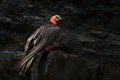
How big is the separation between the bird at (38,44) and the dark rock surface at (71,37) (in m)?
0.22

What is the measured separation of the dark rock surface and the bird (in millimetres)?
224

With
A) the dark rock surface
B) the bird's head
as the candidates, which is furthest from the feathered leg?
the bird's head

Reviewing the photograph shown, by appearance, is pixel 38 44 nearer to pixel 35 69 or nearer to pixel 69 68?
pixel 35 69

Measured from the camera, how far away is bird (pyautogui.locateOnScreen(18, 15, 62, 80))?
41.5ft

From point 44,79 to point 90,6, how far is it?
4720mm

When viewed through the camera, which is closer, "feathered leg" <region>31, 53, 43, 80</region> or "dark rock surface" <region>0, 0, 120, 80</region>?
"feathered leg" <region>31, 53, 43, 80</region>

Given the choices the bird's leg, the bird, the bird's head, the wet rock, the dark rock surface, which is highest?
the bird's head

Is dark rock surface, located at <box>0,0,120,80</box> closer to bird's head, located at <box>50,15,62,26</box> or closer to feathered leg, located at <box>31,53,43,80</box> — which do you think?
feathered leg, located at <box>31,53,43,80</box>

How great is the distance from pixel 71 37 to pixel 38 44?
1.95 metres

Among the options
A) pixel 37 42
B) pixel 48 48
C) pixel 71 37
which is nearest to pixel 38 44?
pixel 37 42

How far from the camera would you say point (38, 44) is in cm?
1298

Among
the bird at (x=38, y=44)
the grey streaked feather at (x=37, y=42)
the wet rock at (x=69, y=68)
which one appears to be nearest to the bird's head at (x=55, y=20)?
the bird at (x=38, y=44)

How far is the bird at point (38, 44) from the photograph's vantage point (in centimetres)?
1266

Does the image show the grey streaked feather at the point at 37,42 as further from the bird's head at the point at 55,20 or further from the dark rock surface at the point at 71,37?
the dark rock surface at the point at 71,37
